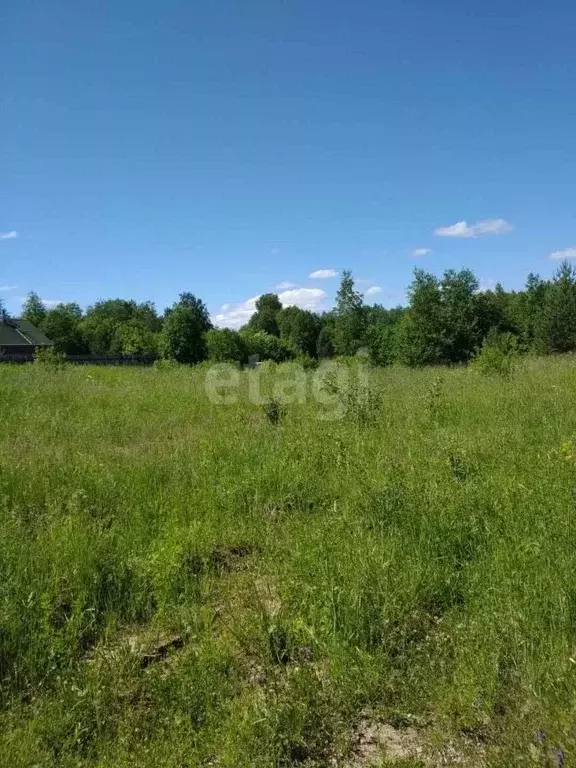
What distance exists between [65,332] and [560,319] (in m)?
57.9

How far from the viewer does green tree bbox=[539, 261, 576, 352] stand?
39.4m

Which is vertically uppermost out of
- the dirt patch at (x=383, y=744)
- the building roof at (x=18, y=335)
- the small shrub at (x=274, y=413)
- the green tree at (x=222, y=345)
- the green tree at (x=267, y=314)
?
the green tree at (x=267, y=314)

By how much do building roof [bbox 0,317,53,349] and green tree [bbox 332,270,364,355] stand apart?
92.3ft

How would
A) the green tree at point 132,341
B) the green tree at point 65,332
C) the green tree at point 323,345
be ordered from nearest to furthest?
the green tree at point 132,341
the green tree at point 65,332
the green tree at point 323,345

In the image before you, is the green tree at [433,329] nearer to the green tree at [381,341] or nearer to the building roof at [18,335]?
the green tree at [381,341]

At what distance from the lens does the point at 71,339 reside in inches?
2630

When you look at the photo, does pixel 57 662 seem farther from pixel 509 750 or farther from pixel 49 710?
pixel 509 750

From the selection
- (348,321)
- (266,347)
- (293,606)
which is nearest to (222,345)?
(348,321)

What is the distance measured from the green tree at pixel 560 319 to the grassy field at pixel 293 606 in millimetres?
39013

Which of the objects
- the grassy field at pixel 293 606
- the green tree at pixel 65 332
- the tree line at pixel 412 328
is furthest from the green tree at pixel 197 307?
the grassy field at pixel 293 606

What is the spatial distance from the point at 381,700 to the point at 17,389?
972 centimetres

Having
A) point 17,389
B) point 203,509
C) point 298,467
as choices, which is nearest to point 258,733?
point 203,509

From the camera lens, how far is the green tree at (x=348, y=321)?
50.1 metres

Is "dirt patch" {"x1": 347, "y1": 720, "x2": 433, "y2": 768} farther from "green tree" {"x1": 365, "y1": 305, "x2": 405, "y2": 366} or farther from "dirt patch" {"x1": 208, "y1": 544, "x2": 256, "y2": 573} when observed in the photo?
"green tree" {"x1": 365, "y1": 305, "x2": 405, "y2": 366}
